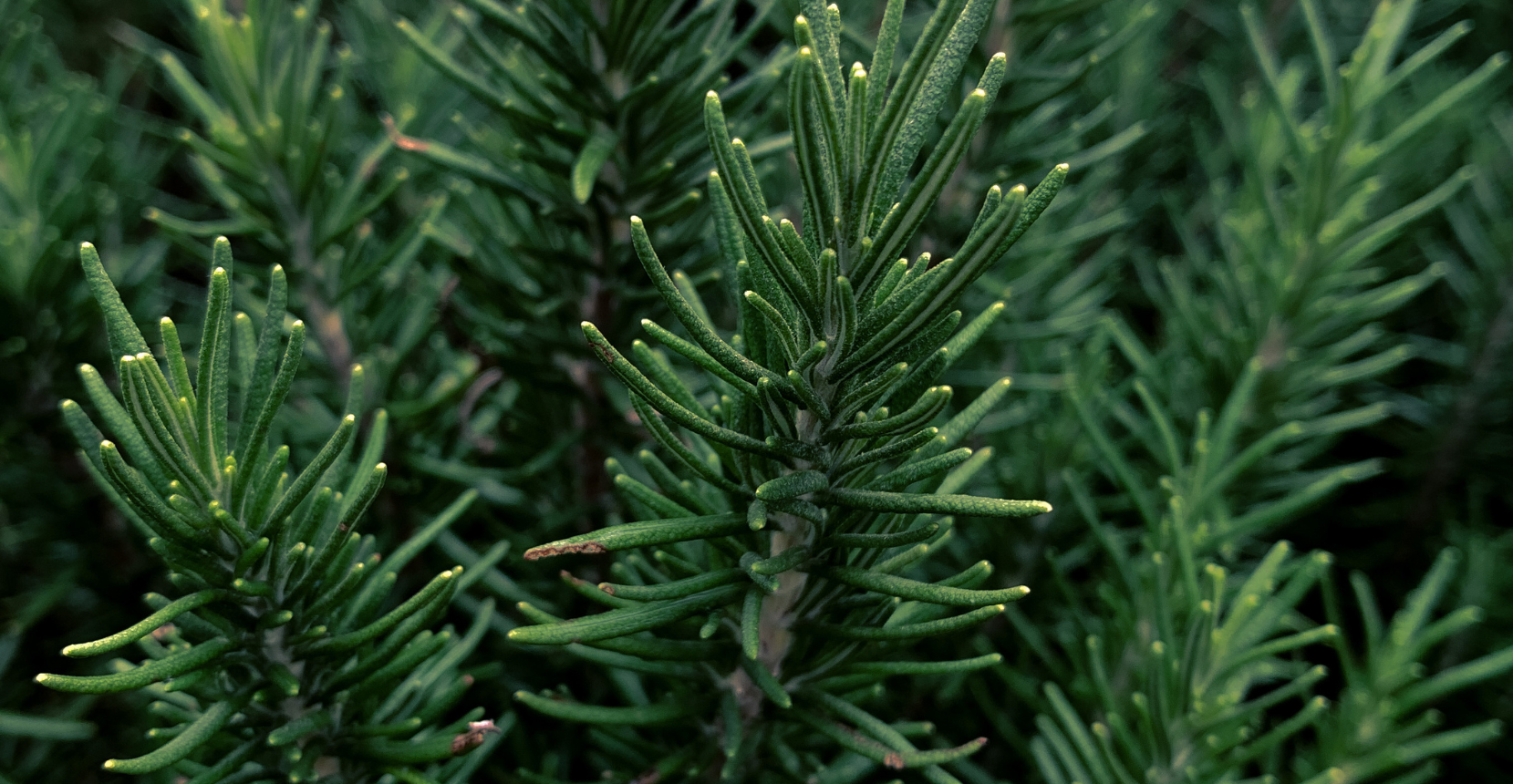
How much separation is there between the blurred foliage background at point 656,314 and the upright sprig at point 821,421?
0.50 feet

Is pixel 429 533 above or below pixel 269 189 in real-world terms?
below

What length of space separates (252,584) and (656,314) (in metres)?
0.36

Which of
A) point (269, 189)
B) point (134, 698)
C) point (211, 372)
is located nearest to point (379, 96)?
point (269, 189)

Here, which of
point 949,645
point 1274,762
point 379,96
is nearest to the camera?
point 1274,762

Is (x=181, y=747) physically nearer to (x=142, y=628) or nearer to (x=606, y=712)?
(x=142, y=628)

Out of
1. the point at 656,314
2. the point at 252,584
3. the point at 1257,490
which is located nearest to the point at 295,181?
the point at 656,314

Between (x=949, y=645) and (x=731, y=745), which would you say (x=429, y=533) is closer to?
(x=731, y=745)

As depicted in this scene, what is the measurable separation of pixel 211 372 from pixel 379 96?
78cm

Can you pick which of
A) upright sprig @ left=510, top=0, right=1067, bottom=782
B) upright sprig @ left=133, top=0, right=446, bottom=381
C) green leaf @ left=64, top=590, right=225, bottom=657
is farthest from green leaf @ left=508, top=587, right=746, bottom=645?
upright sprig @ left=133, top=0, right=446, bottom=381

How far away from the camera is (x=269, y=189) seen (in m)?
0.73

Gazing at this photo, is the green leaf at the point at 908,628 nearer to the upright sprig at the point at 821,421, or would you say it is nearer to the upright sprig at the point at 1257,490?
the upright sprig at the point at 821,421

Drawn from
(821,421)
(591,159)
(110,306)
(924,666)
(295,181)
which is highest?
(295,181)

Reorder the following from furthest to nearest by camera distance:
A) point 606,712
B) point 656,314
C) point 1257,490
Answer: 1. point 1257,490
2. point 656,314
3. point 606,712

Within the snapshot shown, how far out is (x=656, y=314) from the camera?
28.1 inches
